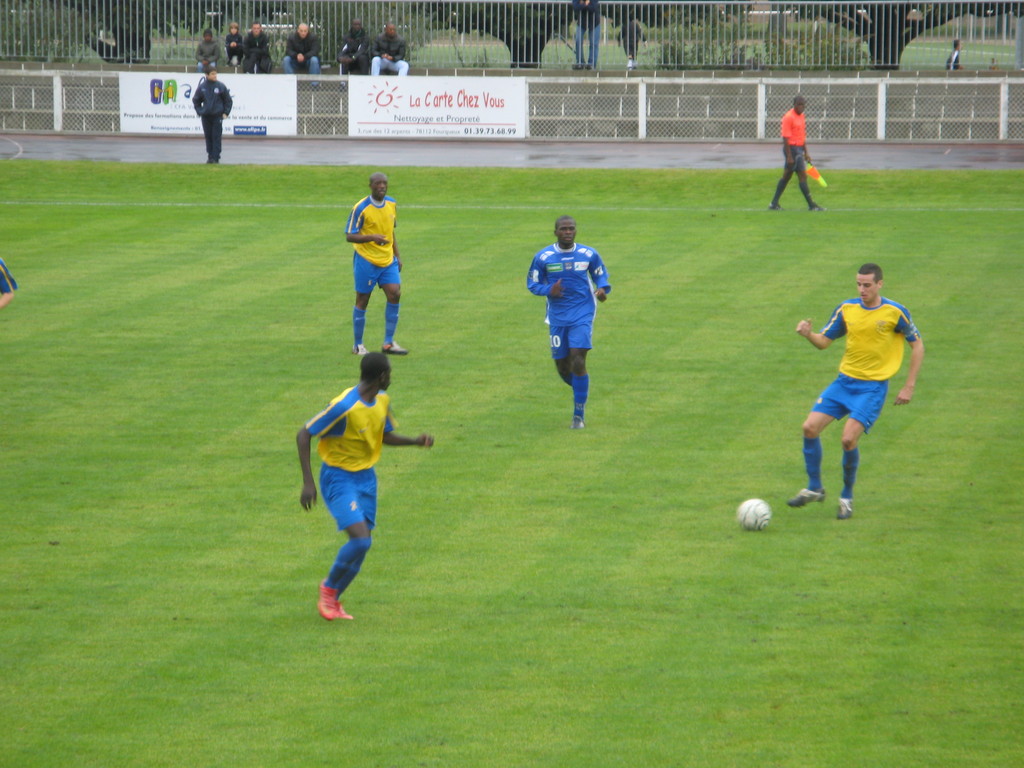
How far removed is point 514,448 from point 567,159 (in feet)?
73.0

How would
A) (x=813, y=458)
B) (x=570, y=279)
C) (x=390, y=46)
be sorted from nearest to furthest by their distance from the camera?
(x=813, y=458), (x=570, y=279), (x=390, y=46)

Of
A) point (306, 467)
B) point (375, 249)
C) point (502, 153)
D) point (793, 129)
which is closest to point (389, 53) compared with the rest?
point (502, 153)

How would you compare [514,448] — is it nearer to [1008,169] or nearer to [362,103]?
[1008,169]

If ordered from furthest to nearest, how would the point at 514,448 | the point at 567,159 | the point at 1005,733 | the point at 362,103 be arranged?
1. the point at 362,103
2. the point at 567,159
3. the point at 514,448
4. the point at 1005,733

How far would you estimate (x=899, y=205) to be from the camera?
30.5 metres

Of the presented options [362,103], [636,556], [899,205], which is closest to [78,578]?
[636,556]

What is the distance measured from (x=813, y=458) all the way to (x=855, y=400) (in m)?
0.66

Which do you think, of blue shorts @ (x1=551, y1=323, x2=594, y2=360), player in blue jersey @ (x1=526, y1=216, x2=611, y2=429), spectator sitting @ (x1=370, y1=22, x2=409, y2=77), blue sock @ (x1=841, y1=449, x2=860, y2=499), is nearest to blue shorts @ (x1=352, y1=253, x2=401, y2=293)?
player in blue jersey @ (x1=526, y1=216, x2=611, y2=429)

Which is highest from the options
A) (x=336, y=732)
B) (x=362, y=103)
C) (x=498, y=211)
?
(x=362, y=103)

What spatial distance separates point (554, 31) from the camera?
41312 millimetres

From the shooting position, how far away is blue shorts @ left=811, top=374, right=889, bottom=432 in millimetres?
11719

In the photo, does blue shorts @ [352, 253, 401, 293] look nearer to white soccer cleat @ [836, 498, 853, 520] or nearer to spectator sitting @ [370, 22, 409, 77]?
white soccer cleat @ [836, 498, 853, 520]

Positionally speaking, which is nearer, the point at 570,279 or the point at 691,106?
the point at 570,279

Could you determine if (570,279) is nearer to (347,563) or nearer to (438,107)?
(347,563)
